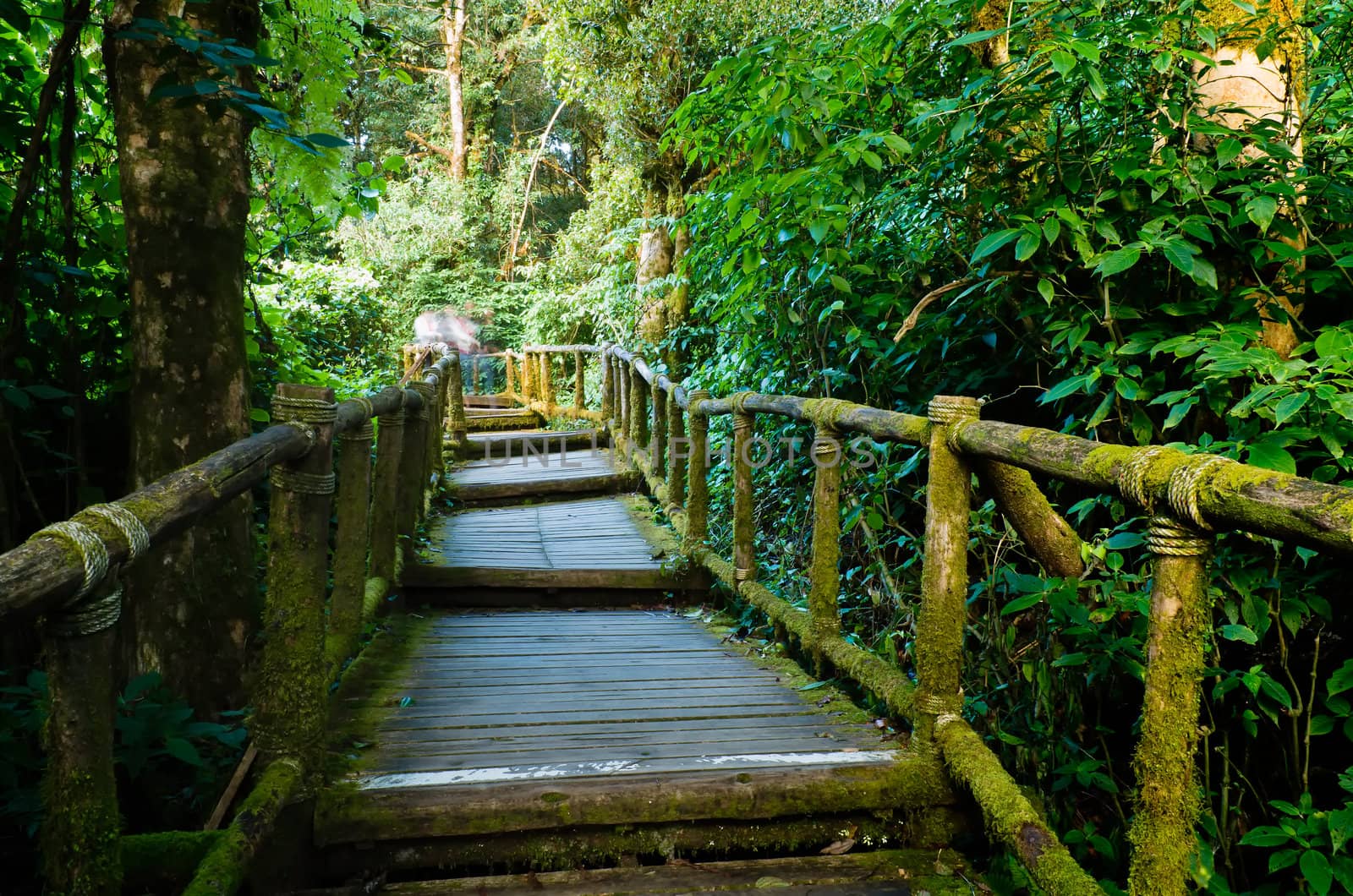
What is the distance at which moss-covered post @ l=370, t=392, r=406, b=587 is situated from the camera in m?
3.81

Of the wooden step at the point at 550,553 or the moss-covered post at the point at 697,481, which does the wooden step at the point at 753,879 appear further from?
the moss-covered post at the point at 697,481

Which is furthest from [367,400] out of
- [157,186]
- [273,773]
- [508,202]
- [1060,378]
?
[508,202]

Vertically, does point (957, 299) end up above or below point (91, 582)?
above

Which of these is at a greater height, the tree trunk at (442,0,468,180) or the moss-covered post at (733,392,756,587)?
the tree trunk at (442,0,468,180)

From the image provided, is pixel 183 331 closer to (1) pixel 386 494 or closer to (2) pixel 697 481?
(1) pixel 386 494

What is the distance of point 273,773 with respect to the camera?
2076 mm

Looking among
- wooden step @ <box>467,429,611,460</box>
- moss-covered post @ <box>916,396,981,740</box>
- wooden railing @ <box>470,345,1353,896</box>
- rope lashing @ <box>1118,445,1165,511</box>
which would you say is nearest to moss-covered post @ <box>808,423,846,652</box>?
wooden railing @ <box>470,345,1353,896</box>

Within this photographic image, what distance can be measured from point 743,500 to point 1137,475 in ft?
8.96

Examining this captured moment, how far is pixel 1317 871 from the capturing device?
1.81 metres

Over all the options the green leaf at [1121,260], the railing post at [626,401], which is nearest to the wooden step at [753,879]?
the green leaf at [1121,260]

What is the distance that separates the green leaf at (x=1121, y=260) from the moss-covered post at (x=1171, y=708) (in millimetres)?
1066

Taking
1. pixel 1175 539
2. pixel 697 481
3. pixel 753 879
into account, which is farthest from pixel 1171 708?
pixel 697 481

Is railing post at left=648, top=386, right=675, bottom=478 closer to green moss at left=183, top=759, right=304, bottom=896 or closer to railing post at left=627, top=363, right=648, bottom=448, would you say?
railing post at left=627, top=363, right=648, bottom=448

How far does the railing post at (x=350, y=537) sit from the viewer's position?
10.0 ft
